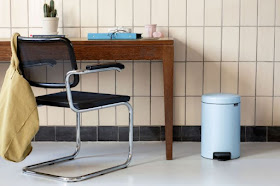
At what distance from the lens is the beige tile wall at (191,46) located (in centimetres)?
399

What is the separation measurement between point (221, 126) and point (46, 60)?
4.00ft

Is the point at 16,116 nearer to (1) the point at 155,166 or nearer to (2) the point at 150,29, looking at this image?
(1) the point at 155,166

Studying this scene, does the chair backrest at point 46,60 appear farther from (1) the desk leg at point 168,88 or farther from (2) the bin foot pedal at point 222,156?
(2) the bin foot pedal at point 222,156

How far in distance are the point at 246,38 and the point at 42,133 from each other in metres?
1.67

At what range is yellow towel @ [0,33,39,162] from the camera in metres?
2.94

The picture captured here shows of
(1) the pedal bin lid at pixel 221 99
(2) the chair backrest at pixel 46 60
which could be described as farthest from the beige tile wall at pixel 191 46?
(2) the chair backrest at pixel 46 60

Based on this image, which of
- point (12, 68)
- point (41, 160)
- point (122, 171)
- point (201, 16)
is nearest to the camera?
point (12, 68)

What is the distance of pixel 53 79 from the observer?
121 inches

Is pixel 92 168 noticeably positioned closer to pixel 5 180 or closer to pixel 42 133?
pixel 5 180

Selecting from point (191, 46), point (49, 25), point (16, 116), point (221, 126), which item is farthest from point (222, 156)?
point (49, 25)

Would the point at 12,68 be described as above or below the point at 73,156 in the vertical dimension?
above

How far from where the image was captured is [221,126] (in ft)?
11.6

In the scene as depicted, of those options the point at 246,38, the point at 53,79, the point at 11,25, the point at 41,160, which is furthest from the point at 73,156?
the point at 246,38

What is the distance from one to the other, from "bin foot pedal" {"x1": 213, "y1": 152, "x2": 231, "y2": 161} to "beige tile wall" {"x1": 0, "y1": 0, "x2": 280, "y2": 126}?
0.59m
